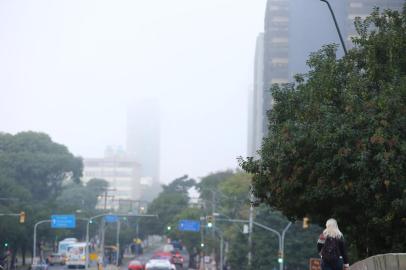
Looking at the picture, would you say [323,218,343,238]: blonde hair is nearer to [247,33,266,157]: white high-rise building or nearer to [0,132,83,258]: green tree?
[0,132,83,258]: green tree

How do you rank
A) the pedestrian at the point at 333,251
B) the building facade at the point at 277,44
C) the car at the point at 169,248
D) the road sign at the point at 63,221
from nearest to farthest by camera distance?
the pedestrian at the point at 333,251 → the road sign at the point at 63,221 → the building facade at the point at 277,44 → the car at the point at 169,248

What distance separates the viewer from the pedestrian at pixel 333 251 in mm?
12875

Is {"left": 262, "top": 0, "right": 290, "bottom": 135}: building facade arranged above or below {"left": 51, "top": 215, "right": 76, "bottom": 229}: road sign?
above

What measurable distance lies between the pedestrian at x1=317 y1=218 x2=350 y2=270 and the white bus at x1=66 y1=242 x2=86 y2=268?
72035mm

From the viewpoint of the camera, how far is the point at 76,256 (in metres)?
83.6

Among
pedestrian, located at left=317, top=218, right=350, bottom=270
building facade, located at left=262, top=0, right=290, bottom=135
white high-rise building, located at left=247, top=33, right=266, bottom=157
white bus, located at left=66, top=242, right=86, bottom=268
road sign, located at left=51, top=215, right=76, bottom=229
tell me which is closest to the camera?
pedestrian, located at left=317, top=218, right=350, bottom=270

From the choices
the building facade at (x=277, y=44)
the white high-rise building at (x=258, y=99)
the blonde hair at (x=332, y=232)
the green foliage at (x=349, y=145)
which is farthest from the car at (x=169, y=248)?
the blonde hair at (x=332, y=232)

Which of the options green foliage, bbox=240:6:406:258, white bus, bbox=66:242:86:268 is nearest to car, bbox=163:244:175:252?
white bus, bbox=66:242:86:268

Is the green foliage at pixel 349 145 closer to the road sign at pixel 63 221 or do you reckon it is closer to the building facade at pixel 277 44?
the road sign at pixel 63 221

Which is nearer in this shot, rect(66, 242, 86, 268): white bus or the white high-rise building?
rect(66, 242, 86, 268): white bus

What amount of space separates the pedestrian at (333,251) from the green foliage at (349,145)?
20.0 ft

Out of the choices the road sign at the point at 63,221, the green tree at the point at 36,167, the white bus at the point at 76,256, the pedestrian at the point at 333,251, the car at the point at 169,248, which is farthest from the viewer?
the car at the point at 169,248

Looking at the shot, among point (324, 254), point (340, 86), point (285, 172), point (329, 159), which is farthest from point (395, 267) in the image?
point (340, 86)

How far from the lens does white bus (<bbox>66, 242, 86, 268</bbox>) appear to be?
3287 inches
